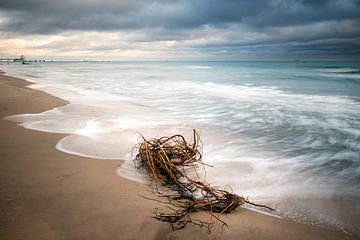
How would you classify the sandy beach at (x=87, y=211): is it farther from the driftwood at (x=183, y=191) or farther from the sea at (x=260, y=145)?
the sea at (x=260, y=145)

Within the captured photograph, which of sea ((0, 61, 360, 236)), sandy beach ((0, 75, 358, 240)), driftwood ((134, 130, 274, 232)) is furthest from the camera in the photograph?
sea ((0, 61, 360, 236))

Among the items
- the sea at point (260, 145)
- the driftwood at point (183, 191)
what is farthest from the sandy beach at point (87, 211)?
the sea at point (260, 145)

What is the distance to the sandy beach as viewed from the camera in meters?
2.40

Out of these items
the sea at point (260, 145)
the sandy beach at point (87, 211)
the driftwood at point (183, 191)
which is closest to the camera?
the sandy beach at point (87, 211)

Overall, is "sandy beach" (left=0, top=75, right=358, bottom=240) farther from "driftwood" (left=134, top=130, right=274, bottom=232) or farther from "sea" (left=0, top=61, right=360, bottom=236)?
"sea" (left=0, top=61, right=360, bottom=236)

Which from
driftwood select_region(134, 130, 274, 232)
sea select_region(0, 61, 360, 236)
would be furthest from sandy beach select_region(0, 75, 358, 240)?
sea select_region(0, 61, 360, 236)

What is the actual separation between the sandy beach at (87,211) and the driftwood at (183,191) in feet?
0.34

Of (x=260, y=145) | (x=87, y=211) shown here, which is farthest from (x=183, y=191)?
(x=260, y=145)

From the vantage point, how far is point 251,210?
2986 mm

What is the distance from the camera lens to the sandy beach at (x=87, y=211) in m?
2.40

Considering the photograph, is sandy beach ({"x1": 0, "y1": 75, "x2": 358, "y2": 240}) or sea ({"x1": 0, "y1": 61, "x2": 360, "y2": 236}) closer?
sandy beach ({"x1": 0, "y1": 75, "x2": 358, "y2": 240})

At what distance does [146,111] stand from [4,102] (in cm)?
456

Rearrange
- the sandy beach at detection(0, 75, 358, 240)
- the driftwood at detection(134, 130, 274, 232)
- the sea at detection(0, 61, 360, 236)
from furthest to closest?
1. the sea at detection(0, 61, 360, 236)
2. the driftwood at detection(134, 130, 274, 232)
3. the sandy beach at detection(0, 75, 358, 240)

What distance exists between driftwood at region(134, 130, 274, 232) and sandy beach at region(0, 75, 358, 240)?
103mm
